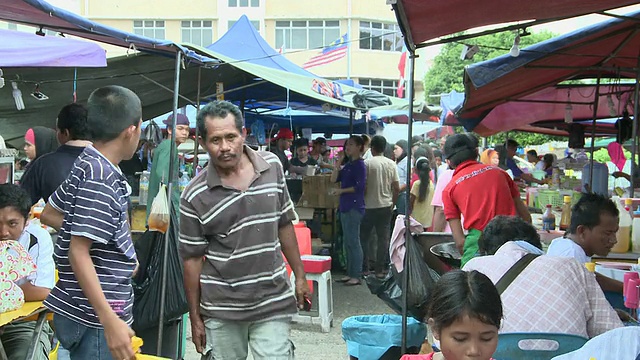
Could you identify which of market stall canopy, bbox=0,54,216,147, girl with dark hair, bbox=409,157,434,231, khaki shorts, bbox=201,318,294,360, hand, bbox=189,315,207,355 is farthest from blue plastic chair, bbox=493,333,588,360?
girl with dark hair, bbox=409,157,434,231

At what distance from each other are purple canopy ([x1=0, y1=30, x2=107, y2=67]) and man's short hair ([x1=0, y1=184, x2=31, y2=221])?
68.0 inches

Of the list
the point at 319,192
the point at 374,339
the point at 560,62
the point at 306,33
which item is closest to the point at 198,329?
the point at 374,339

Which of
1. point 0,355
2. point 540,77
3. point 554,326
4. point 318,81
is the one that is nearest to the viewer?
point 554,326

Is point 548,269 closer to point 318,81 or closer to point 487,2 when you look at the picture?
point 487,2

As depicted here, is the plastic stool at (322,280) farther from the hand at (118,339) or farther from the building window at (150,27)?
the building window at (150,27)

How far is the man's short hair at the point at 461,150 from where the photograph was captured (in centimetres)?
566

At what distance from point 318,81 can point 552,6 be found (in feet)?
18.8

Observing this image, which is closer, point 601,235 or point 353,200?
point 601,235

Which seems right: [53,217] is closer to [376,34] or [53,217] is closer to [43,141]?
[43,141]

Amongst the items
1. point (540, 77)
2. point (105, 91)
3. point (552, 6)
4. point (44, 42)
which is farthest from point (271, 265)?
point (540, 77)

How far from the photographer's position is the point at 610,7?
4531 mm

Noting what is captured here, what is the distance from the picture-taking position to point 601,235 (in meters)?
4.41

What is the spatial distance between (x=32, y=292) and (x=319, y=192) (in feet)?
22.8

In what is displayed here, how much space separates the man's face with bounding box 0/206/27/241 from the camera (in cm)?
405
